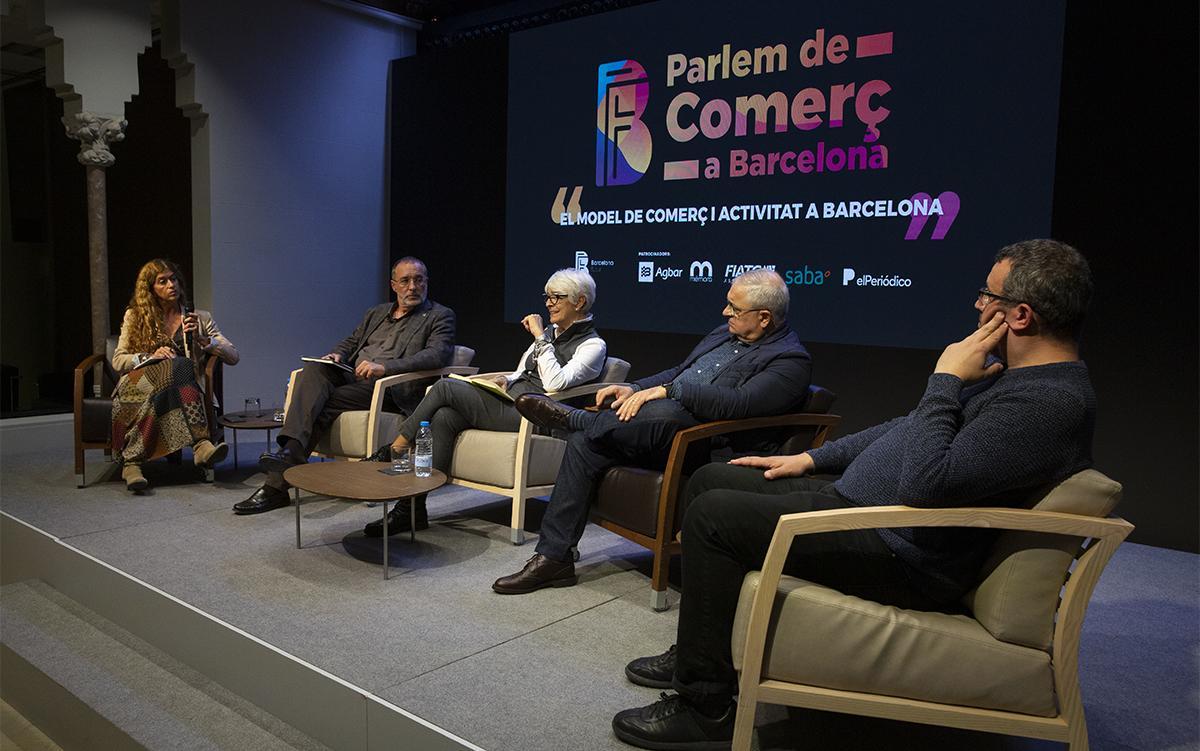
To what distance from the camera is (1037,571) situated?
1.83 metres

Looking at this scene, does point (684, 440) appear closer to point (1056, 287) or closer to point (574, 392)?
point (574, 392)

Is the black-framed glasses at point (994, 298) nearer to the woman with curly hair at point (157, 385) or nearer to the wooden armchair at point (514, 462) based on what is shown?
the wooden armchair at point (514, 462)

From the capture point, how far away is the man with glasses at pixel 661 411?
3029 millimetres

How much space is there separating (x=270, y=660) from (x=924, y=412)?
1868 millimetres

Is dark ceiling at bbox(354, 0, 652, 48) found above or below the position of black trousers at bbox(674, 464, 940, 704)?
above

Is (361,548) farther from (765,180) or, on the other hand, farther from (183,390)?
(765,180)

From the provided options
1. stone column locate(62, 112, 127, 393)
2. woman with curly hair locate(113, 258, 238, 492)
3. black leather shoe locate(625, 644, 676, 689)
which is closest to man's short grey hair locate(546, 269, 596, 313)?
black leather shoe locate(625, 644, 676, 689)

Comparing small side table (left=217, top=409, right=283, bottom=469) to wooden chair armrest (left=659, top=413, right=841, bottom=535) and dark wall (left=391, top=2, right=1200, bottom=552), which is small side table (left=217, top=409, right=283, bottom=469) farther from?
dark wall (left=391, top=2, right=1200, bottom=552)

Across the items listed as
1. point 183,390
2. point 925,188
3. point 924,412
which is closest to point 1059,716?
point 924,412

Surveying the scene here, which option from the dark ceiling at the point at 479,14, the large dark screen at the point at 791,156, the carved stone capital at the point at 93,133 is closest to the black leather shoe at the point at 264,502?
the large dark screen at the point at 791,156

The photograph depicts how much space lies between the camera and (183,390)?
4.47m

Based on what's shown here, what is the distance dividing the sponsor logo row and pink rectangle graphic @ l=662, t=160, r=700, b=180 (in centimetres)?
45

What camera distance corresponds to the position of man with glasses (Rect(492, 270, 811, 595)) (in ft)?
9.94

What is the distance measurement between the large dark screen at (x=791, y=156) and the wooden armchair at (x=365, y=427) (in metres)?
1.85
